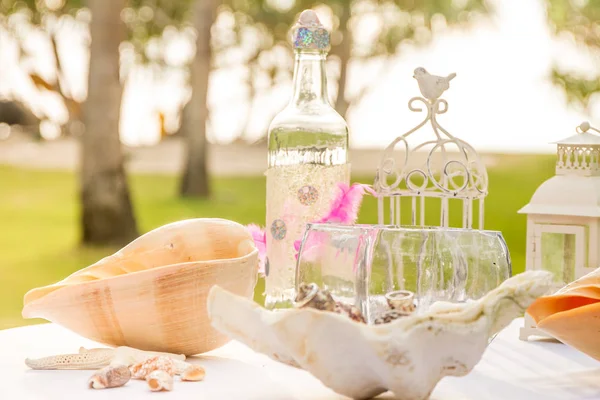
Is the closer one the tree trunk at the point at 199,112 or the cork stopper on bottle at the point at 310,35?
the cork stopper on bottle at the point at 310,35

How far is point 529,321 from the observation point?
1183 mm

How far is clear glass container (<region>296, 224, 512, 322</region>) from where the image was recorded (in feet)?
2.84

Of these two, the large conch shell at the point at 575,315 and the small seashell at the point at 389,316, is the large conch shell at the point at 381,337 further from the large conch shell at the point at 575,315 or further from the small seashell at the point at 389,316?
the large conch shell at the point at 575,315

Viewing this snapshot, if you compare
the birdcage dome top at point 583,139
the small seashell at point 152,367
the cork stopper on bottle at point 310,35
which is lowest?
the small seashell at point 152,367

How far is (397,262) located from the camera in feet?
2.95

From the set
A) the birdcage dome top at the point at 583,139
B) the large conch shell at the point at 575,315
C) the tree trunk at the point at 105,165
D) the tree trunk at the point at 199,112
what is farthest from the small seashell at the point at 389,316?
the tree trunk at the point at 199,112

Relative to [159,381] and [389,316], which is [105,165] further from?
[389,316]

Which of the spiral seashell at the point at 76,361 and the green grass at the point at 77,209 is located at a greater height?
the spiral seashell at the point at 76,361

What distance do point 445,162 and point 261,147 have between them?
669 centimetres

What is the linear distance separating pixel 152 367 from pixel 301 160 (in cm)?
43

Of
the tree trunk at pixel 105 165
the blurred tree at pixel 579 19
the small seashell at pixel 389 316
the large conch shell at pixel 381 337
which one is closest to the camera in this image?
the large conch shell at pixel 381 337

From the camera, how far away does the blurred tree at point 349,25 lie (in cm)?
659

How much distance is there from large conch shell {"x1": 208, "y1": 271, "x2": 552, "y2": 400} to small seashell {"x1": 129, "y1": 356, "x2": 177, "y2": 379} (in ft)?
0.69

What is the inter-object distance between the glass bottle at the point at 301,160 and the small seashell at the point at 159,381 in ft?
1.01
